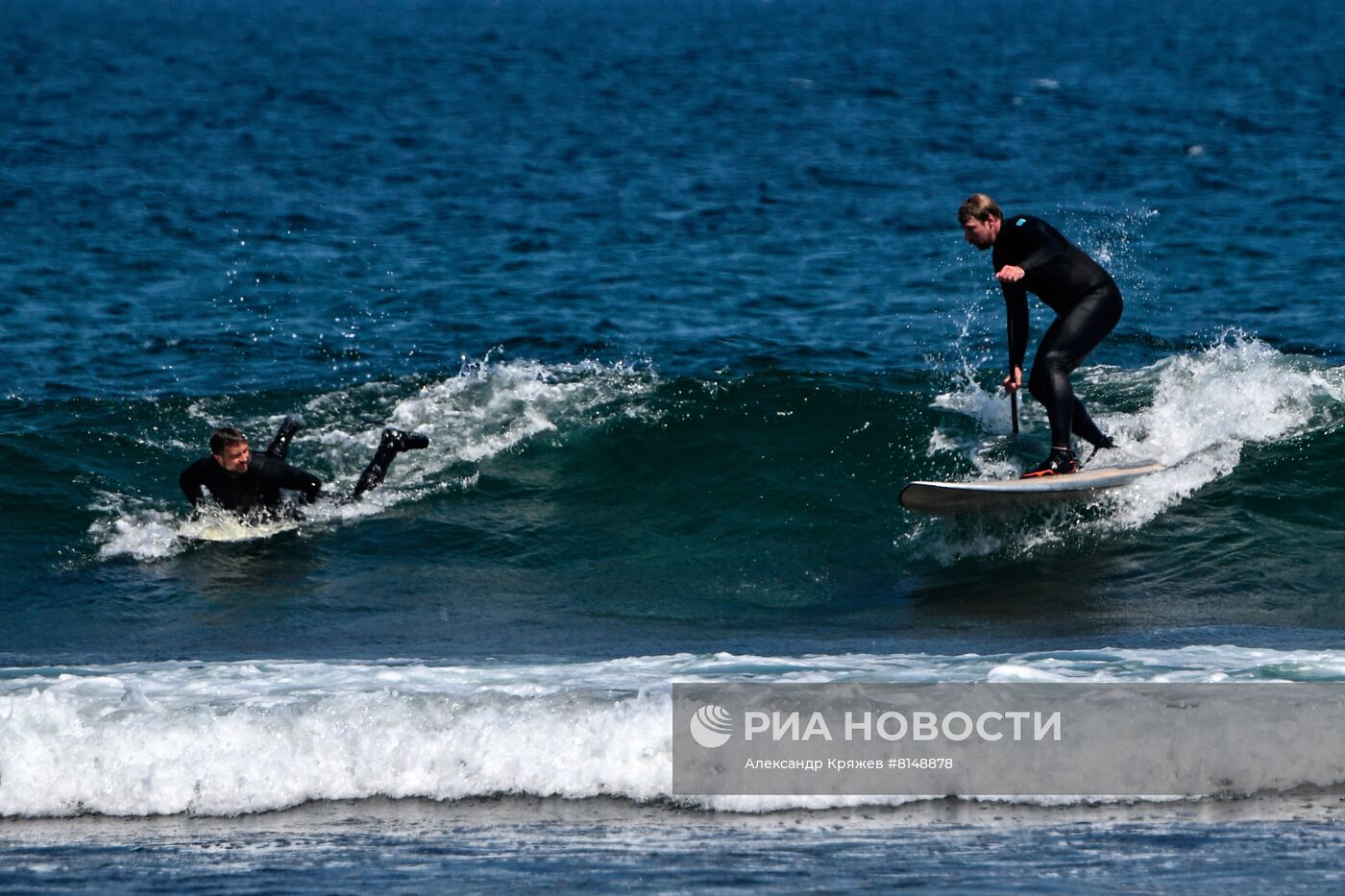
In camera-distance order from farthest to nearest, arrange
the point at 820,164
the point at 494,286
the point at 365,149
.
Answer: the point at 365,149 < the point at 820,164 < the point at 494,286

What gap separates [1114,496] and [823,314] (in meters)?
6.42

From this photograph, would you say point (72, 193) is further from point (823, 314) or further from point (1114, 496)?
point (1114, 496)

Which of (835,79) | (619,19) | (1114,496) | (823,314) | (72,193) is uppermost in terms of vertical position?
(619,19)

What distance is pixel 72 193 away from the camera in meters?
23.5

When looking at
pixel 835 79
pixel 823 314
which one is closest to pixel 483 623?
pixel 823 314

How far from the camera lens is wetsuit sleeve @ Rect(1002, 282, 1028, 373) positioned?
9.84m

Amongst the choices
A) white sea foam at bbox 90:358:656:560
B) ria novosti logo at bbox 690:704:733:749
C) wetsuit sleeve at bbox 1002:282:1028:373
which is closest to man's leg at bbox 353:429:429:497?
white sea foam at bbox 90:358:656:560

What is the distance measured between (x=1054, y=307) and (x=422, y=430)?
17.6 feet

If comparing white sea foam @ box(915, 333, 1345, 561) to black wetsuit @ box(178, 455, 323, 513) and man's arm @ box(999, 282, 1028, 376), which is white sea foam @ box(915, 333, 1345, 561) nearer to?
man's arm @ box(999, 282, 1028, 376)

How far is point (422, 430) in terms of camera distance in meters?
13.0

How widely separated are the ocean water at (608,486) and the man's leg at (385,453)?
26 cm

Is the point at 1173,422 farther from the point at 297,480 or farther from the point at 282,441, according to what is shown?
the point at 282,441

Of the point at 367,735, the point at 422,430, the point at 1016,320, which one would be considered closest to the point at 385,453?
the point at 422,430

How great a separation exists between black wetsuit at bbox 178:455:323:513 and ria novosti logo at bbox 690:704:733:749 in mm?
4838
